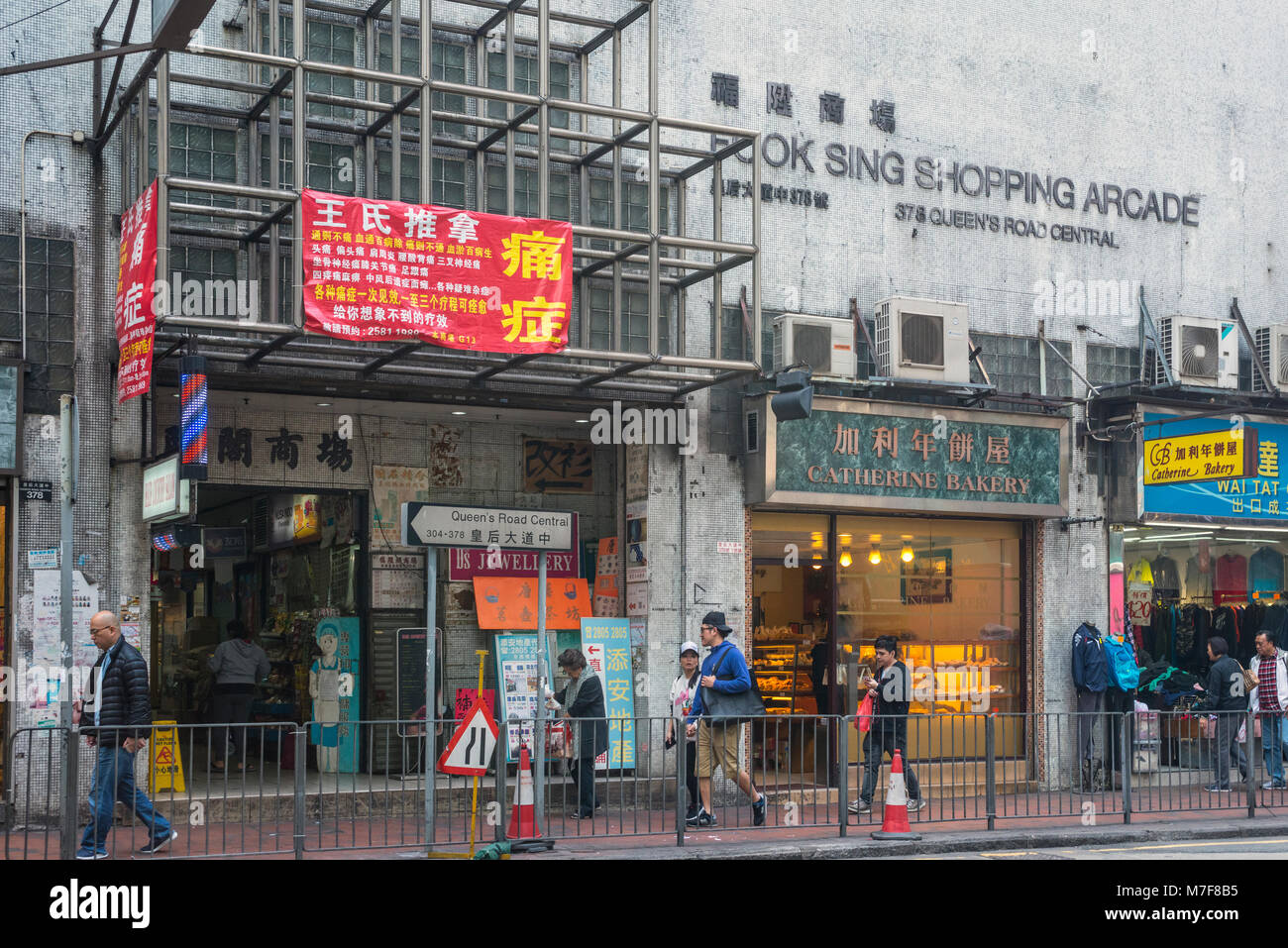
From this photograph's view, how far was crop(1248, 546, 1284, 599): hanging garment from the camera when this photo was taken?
770 inches

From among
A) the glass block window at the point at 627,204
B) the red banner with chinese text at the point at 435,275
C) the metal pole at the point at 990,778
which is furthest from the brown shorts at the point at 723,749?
the glass block window at the point at 627,204

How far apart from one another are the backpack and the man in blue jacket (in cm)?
560

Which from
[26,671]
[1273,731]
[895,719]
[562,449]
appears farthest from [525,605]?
[1273,731]

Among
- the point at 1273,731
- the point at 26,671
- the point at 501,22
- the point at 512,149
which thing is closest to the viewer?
the point at 26,671

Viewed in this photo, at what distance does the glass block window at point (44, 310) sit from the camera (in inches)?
519

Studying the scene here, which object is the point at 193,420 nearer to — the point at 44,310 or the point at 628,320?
the point at 44,310

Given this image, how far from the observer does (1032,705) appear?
1770 cm

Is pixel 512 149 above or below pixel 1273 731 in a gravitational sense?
above

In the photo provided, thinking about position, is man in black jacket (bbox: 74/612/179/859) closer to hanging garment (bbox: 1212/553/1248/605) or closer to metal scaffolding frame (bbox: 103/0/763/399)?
metal scaffolding frame (bbox: 103/0/763/399)

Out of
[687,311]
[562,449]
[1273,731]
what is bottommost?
[1273,731]

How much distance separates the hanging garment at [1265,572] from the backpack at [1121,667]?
2.99 m
